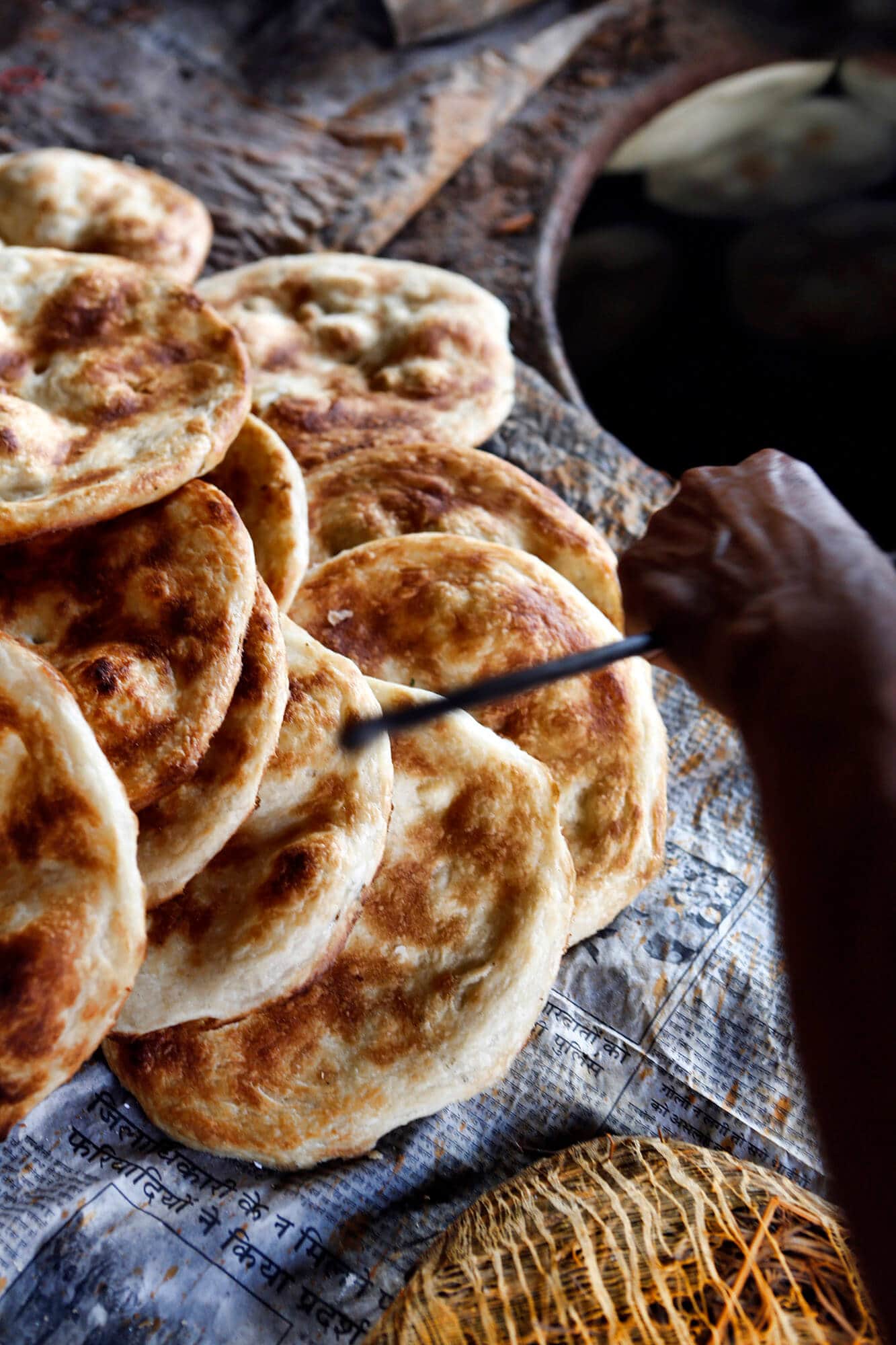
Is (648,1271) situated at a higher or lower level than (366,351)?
lower

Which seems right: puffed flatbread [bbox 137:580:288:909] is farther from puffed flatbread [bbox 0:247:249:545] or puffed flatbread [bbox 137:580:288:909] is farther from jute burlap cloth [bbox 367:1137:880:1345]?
jute burlap cloth [bbox 367:1137:880:1345]

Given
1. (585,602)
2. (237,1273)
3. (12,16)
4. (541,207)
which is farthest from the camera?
(12,16)

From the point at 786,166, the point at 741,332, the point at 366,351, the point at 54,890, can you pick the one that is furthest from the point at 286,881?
the point at 786,166

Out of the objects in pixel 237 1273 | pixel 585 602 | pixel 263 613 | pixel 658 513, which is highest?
pixel 658 513

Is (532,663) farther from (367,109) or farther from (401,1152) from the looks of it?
(367,109)

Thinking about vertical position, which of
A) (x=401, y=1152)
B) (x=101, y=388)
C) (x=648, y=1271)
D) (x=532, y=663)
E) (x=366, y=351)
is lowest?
(x=401, y=1152)

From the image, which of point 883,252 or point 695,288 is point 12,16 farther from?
point 883,252

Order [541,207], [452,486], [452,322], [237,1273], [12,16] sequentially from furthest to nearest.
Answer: [12,16] → [541,207] → [452,322] → [452,486] → [237,1273]

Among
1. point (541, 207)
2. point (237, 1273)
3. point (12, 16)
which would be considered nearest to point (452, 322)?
point (541, 207)
